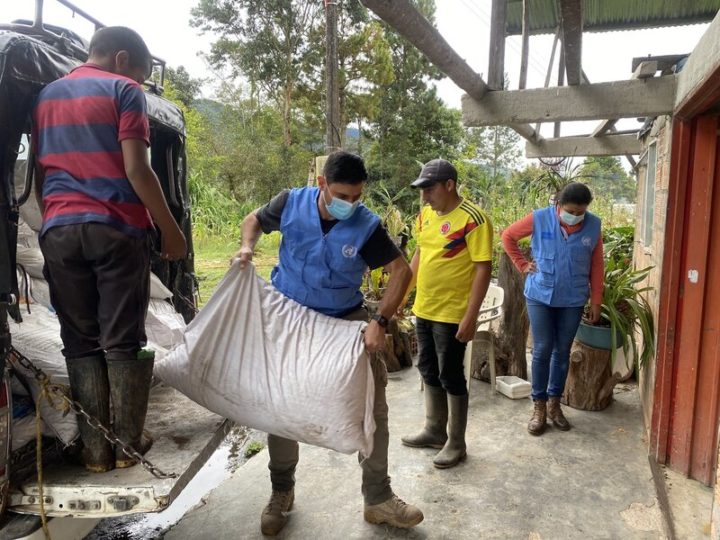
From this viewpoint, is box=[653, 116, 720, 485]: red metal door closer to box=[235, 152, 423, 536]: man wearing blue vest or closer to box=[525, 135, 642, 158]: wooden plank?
box=[235, 152, 423, 536]: man wearing blue vest

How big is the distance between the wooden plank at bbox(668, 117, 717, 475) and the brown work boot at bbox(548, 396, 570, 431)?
0.77 m

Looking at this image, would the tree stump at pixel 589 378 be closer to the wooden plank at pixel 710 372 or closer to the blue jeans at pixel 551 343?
the blue jeans at pixel 551 343

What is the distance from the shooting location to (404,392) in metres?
4.60

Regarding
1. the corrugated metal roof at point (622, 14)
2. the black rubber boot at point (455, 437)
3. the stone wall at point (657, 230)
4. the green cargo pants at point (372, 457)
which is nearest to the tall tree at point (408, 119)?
the corrugated metal roof at point (622, 14)

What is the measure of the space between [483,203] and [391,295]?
8447 mm

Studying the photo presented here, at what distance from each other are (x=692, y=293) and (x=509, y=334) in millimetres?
1914

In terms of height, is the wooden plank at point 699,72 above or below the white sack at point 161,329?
above

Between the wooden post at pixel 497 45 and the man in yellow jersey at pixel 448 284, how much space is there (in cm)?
70

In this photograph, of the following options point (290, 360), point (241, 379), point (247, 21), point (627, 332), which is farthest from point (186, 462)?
point (247, 21)

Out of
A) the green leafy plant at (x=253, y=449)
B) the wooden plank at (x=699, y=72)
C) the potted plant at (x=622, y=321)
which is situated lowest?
the green leafy plant at (x=253, y=449)

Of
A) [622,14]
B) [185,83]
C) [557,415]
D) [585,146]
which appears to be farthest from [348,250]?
[185,83]

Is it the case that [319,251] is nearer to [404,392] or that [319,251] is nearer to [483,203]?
[404,392]

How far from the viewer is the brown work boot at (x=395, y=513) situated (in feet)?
8.48

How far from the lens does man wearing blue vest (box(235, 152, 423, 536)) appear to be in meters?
2.26
